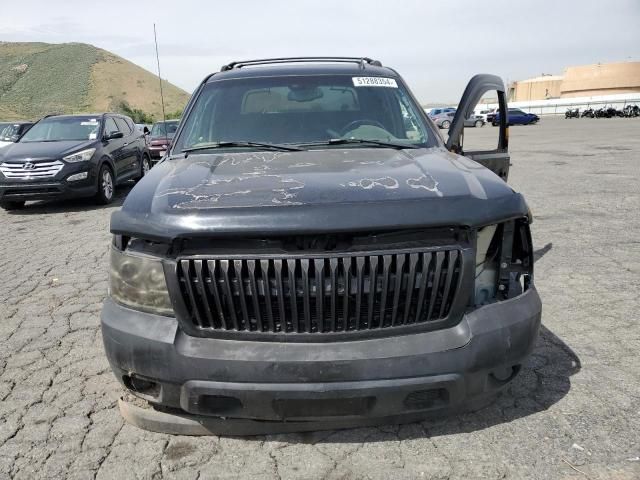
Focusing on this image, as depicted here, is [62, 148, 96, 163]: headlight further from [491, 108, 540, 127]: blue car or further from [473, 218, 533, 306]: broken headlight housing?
[491, 108, 540, 127]: blue car

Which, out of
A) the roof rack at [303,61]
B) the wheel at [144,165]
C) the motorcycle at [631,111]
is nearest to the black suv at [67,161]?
the wheel at [144,165]

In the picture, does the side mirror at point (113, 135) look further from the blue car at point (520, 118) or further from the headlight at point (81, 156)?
the blue car at point (520, 118)

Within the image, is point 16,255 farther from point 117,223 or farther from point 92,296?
point 117,223

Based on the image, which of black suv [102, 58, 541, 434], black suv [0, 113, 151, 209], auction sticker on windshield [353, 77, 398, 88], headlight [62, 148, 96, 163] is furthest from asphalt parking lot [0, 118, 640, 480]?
headlight [62, 148, 96, 163]

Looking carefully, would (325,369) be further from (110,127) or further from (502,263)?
(110,127)

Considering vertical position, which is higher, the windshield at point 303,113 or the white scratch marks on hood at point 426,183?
the windshield at point 303,113

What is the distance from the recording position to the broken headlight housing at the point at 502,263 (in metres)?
2.49

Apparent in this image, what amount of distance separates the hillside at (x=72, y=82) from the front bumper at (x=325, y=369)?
86.5 m

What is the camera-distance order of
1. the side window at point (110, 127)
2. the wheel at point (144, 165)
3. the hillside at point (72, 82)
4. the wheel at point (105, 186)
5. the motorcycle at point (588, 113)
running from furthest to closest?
the hillside at point (72, 82) < the motorcycle at point (588, 113) < the wheel at point (144, 165) < the side window at point (110, 127) < the wheel at point (105, 186)

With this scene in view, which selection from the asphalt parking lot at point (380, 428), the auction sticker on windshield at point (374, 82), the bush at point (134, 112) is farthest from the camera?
the bush at point (134, 112)

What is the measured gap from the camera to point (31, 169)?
9.27 m

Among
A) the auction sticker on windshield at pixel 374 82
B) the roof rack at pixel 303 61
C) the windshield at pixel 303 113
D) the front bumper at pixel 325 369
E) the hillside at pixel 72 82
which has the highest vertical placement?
the hillside at pixel 72 82

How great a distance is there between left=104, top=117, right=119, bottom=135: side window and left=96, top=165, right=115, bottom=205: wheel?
3.02ft

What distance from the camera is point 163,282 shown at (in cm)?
231
